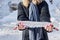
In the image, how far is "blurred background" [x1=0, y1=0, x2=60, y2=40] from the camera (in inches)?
67.9

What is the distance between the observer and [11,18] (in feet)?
5.69

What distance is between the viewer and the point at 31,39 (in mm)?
1683

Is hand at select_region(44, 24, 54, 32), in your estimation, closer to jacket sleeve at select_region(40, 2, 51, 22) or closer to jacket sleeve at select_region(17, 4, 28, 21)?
jacket sleeve at select_region(40, 2, 51, 22)

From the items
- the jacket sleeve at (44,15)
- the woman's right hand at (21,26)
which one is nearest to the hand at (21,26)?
the woman's right hand at (21,26)

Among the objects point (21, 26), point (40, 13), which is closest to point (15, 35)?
point (21, 26)

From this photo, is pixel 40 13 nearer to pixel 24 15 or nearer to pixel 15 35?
pixel 24 15

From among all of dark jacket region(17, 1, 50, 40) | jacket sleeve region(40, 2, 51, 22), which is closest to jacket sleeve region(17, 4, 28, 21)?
dark jacket region(17, 1, 50, 40)

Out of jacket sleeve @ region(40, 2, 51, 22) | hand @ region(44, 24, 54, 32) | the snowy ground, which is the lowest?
the snowy ground

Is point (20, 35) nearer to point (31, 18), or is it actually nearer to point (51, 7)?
point (31, 18)

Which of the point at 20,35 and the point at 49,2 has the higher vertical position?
the point at 49,2

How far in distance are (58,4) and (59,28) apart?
0.17m

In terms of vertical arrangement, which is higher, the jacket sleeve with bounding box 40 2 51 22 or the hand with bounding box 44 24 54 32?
the jacket sleeve with bounding box 40 2 51 22

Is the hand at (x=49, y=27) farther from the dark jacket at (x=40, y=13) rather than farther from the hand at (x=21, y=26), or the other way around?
the hand at (x=21, y=26)

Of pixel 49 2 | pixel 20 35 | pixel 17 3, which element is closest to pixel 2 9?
pixel 17 3
